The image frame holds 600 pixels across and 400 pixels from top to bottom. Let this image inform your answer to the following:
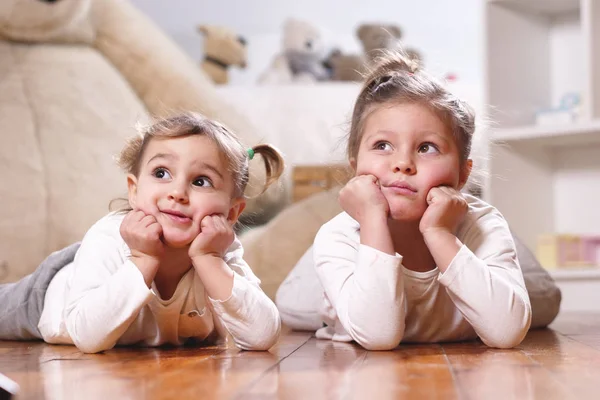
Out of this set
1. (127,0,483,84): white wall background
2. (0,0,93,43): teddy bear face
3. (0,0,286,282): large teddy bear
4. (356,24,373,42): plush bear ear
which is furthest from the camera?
(127,0,483,84): white wall background

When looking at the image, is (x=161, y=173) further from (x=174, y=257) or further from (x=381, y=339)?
(x=381, y=339)

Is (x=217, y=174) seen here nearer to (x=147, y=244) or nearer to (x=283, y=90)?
(x=147, y=244)

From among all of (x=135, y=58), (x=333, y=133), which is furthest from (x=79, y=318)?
(x=333, y=133)

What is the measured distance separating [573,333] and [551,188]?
1112 mm

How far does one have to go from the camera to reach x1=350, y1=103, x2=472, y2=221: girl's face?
1.03m

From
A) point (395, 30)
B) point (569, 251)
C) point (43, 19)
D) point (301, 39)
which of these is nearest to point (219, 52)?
point (301, 39)

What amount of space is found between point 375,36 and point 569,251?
116 cm

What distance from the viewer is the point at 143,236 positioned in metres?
0.98

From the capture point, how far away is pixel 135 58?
7.51ft

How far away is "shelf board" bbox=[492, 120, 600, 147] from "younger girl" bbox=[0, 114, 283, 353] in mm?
1183

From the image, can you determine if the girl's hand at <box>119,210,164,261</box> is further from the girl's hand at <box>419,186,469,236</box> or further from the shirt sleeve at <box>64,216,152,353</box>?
the girl's hand at <box>419,186,469,236</box>

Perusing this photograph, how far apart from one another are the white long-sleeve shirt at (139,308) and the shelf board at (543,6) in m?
1.44

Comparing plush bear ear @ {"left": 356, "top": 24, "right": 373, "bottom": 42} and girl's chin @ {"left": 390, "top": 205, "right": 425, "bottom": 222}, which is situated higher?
plush bear ear @ {"left": 356, "top": 24, "right": 373, "bottom": 42}

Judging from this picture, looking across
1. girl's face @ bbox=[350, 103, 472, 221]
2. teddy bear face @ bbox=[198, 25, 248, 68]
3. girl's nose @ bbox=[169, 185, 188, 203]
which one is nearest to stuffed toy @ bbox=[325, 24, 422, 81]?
teddy bear face @ bbox=[198, 25, 248, 68]
